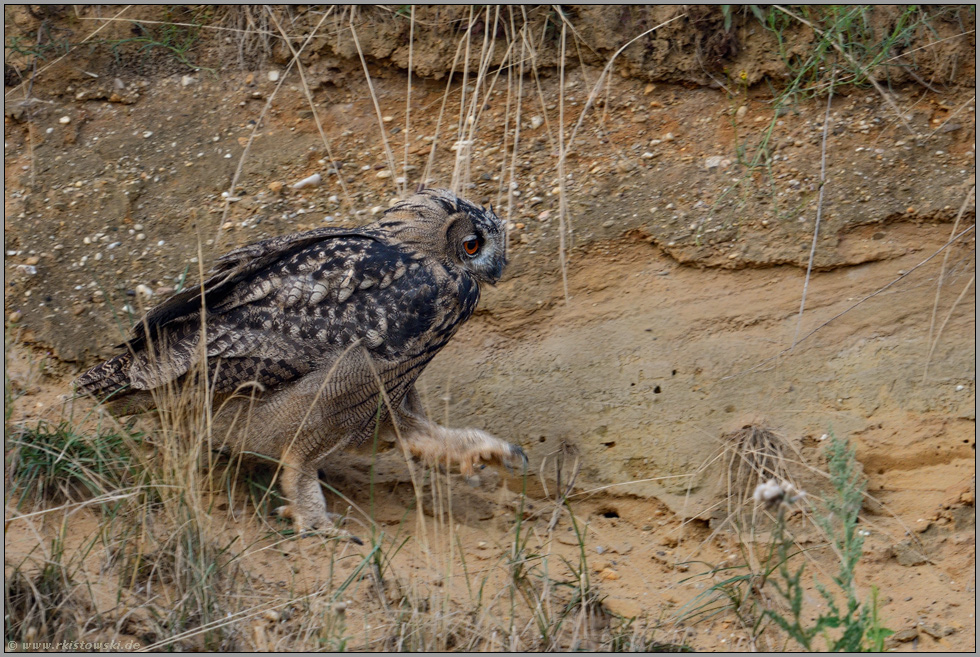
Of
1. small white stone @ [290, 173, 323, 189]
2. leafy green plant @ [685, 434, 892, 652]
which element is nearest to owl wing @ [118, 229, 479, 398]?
small white stone @ [290, 173, 323, 189]

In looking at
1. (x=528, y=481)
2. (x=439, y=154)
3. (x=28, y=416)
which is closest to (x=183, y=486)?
(x=28, y=416)

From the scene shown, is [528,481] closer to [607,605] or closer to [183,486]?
[607,605]

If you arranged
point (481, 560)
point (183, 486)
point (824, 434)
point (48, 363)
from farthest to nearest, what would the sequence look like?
point (48, 363) → point (824, 434) → point (481, 560) → point (183, 486)

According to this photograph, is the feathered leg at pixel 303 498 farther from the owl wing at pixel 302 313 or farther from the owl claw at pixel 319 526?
the owl wing at pixel 302 313

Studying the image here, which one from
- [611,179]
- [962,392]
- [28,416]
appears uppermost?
[611,179]

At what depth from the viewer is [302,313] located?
11.8ft

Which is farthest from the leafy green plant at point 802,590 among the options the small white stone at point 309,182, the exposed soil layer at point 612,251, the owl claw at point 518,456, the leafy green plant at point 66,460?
the small white stone at point 309,182

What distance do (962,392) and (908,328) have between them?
0.37 m

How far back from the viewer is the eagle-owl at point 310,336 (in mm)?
3582

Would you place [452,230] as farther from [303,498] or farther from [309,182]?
[309,182]

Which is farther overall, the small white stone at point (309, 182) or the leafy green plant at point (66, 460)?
the small white stone at point (309, 182)

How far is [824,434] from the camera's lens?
408 cm

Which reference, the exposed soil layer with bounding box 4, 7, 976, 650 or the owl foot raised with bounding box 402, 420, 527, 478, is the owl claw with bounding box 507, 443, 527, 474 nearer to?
the owl foot raised with bounding box 402, 420, 527, 478

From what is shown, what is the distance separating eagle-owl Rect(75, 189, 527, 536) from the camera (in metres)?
3.58
